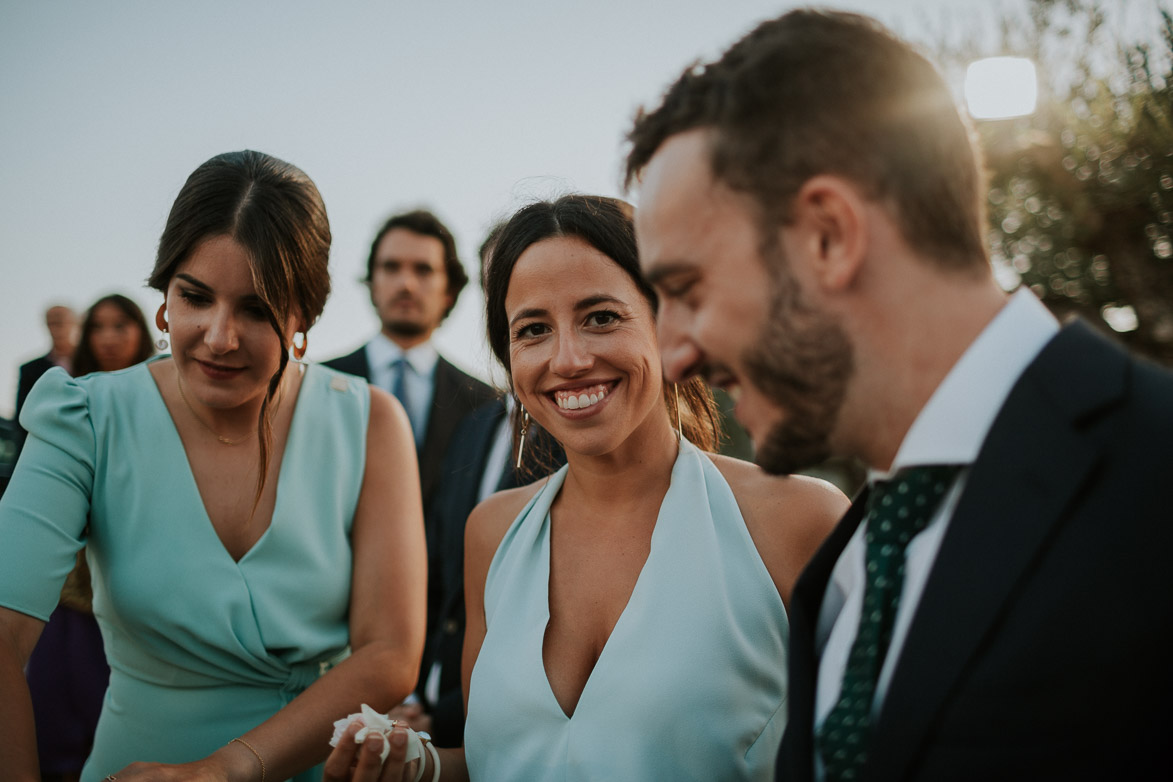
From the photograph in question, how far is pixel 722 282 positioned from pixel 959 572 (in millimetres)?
653

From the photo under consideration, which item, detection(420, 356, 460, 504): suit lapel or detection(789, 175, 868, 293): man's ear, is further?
detection(420, 356, 460, 504): suit lapel

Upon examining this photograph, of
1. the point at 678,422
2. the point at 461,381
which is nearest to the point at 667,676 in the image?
the point at 678,422

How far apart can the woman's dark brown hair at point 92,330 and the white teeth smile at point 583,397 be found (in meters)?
4.30

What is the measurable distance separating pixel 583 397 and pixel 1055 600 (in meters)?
1.46

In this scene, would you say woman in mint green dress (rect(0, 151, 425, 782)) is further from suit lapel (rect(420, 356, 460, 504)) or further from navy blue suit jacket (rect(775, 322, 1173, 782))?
suit lapel (rect(420, 356, 460, 504))

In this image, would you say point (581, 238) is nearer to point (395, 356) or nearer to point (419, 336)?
point (395, 356)

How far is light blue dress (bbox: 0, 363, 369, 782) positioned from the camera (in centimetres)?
239

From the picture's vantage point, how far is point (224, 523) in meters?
2.55

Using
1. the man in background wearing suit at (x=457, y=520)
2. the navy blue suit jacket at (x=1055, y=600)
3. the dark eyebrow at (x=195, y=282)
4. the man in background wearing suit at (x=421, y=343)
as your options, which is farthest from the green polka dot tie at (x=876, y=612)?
the man in background wearing suit at (x=421, y=343)

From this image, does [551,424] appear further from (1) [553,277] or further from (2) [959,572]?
(2) [959,572]

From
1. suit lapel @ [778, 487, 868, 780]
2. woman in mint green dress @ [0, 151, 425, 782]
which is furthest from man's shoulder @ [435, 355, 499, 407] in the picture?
suit lapel @ [778, 487, 868, 780]

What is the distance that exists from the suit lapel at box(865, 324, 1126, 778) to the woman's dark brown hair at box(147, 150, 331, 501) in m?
1.88

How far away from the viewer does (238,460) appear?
2641 millimetres

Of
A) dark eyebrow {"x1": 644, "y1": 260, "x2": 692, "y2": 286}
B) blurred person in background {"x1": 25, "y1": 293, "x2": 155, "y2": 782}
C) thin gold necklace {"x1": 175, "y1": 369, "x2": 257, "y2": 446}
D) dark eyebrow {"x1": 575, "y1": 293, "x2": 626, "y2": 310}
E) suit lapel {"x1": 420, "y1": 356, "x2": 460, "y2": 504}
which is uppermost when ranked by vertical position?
dark eyebrow {"x1": 644, "y1": 260, "x2": 692, "y2": 286}
